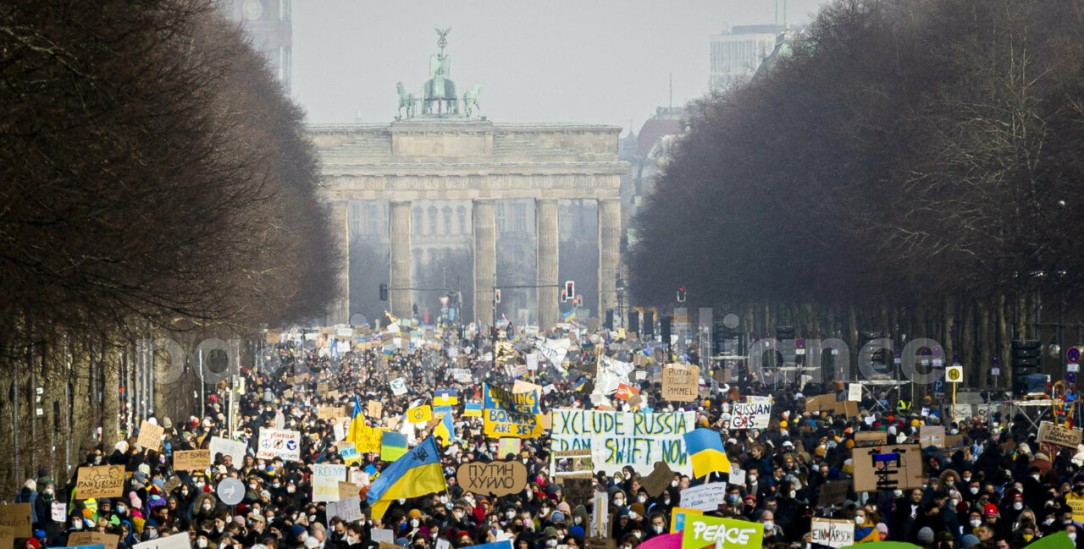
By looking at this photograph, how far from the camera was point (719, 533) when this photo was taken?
71.8ft

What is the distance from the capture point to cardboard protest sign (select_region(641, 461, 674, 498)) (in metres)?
29.7

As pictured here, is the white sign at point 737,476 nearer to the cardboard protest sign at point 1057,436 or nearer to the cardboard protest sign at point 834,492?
the cardboard protest sign at point 834,492

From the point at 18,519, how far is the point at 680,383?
73.5 ft

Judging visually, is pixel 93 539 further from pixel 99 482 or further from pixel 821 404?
pixel 821 404

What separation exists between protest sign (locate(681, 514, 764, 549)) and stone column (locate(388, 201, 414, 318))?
144m

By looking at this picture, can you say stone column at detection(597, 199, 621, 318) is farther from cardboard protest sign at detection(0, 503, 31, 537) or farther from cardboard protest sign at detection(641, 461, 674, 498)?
cardboard protest sign at detection(0, 503, 31, 537)

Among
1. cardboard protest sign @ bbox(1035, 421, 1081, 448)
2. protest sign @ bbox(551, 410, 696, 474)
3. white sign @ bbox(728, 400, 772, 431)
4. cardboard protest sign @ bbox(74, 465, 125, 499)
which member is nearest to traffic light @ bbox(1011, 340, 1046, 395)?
white sign @ bbox(728, 400, 772, 431)

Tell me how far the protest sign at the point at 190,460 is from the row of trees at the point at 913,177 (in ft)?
64.5

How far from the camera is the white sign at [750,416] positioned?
130 ft

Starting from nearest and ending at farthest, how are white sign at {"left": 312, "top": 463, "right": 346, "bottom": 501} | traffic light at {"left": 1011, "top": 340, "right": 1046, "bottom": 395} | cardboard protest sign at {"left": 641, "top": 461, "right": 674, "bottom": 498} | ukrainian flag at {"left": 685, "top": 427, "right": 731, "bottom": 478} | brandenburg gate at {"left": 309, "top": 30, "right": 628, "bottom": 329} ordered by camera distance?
cardboard protest sign at {"left": 641, "top": 461, "right": 674, "bottom": 498} → white sign at {"left": 312, "top": 463, "right": 346, "bottom": 501} → ukrainian flag at {"left": 685, "top": 427, "right": 731, "bottom": 478} → traffic light at {"left": 1011, "top": 340, "right": 1046, "bottom": 395} → brandenburg gate at {"left": 309, "top": 30, "right": 628, "bottom": 329}

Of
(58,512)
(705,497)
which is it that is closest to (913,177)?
(705,497)

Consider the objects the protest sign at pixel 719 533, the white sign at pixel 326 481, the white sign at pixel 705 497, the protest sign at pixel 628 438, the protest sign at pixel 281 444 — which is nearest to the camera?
the protest sign at pixel 719 533

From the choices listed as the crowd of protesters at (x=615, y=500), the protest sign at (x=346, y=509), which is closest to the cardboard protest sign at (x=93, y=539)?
the crowd of protesters at (x=615, y=500)

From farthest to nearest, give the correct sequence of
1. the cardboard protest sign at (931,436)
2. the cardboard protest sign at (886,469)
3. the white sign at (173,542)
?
the cardboard protest sign at (931,436) → the cardboard protest sign at (886,469) → the white sign at (173,542)
